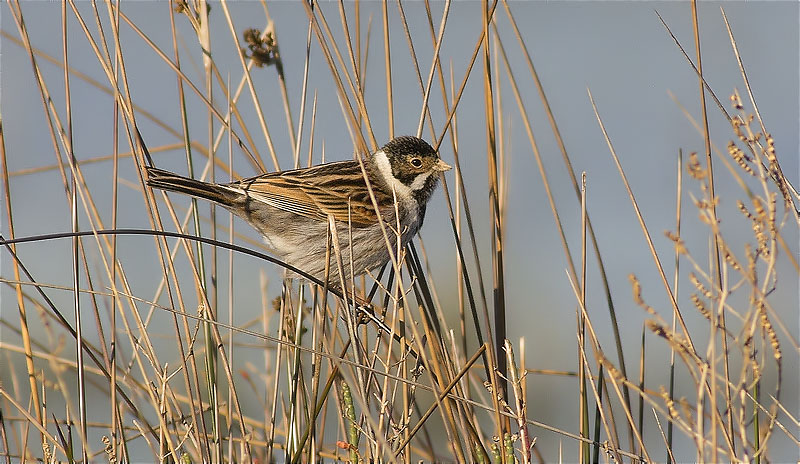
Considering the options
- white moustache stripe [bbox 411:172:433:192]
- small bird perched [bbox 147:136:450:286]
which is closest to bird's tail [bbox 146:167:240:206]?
small bird perched [bbox 147:136:450:286]

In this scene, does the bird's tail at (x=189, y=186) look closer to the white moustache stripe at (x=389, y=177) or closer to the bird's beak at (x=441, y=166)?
the white moustache stripe at (x=389, y=177)

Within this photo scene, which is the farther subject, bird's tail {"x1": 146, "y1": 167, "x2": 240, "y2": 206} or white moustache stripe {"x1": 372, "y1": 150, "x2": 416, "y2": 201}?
white moustache stripe {"x1": 372, "y1": 150, "x2": 416, "y2": 201}

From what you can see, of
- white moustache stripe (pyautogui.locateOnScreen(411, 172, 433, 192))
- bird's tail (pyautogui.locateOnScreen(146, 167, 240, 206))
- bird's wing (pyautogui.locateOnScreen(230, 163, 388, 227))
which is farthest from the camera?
white moustache stripe (pyautogui.locateOnScreen(411, 172, 433, 192))

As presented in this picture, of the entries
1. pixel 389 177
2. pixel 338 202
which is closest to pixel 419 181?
pixel 389 177

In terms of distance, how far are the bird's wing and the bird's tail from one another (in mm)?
67

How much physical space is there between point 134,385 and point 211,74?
1107mm

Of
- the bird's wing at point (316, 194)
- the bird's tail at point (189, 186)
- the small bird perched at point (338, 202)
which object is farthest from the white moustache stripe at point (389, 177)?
the bird's tail at point (189, 186)

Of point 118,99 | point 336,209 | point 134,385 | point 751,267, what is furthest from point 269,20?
point 751,267

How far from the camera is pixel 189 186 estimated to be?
10.3ft

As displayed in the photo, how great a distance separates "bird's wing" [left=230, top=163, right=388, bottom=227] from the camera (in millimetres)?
3453

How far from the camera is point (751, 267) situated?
1.86 meters

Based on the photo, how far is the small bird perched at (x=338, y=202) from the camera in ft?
11.3

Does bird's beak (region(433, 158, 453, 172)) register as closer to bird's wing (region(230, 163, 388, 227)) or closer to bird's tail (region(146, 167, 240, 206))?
bird's wing (region(230, 163, 388, 227))

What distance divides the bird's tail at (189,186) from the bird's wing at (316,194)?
0.22 feet
